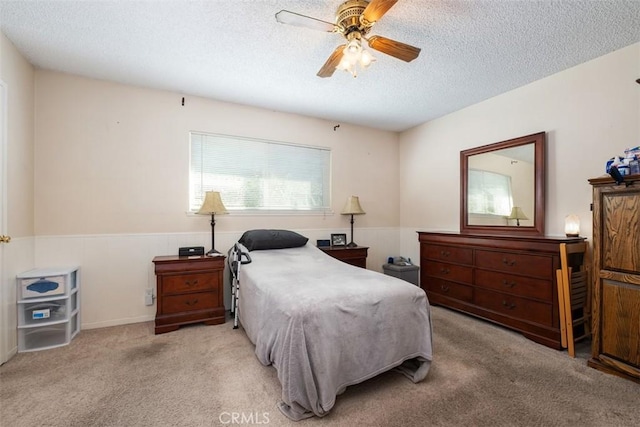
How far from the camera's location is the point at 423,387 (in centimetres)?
187

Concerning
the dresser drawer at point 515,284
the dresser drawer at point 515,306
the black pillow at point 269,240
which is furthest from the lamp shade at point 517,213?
the black pillow at point 269,240

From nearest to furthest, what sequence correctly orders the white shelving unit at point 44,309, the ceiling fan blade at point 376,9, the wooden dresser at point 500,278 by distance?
1. the ceiling fan blade at point 376,9
2. the white shelving unit at point 44,309
3. the wooden dresser at point 500,278

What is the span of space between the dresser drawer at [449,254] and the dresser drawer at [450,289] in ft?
0.91

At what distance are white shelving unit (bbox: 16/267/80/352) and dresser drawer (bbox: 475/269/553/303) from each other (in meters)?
3.99

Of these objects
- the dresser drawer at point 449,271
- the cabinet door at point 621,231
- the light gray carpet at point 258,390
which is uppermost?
the cabinet door at point 621,231

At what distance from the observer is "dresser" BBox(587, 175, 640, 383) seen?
6.39ft

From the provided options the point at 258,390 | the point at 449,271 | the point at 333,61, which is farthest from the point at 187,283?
the point at 449,271

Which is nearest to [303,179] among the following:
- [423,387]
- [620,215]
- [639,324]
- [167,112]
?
[167,112]

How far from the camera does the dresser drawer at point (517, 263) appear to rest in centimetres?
251

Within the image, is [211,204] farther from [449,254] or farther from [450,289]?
[450,289]

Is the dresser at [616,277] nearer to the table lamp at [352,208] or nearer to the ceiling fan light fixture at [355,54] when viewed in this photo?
the ceiling fan light fixture at [355,54]

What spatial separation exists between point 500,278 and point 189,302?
3.15m

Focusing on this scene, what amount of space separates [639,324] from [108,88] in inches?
194

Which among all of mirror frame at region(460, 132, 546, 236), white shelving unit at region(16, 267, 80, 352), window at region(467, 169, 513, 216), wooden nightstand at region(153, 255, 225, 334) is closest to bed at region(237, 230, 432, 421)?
wooden nightstand at region(153, 255, 225, 334)
